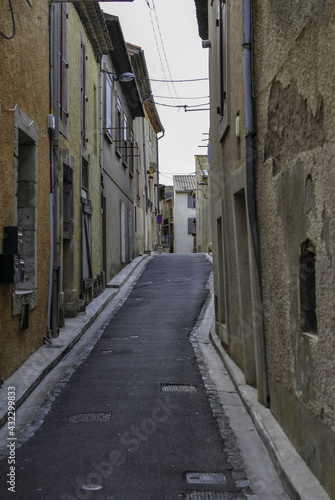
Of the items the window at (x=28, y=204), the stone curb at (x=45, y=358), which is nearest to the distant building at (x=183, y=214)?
A: the stone curb at (x=45, y=358)

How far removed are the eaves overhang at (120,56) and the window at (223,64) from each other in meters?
8.78

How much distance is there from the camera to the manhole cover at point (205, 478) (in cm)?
450

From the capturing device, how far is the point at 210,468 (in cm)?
477

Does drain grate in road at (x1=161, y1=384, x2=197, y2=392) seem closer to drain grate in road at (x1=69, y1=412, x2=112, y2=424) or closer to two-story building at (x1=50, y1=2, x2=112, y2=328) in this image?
drain grate in road at (x1=69, y1=412, x2=112, y2=424)

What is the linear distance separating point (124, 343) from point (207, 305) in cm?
435

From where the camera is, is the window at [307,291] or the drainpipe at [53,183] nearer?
the window at [307,291]

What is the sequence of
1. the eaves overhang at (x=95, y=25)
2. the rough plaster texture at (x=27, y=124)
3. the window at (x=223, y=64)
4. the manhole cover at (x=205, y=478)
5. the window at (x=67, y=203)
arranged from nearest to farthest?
the manhole cover at (x=205, y=478) < the rough plaster texture at (x=27, y=124) < the window at (x=223, y=64) < the window at (x=67, y=203) < the eaves overhang at (x=95, y=25)

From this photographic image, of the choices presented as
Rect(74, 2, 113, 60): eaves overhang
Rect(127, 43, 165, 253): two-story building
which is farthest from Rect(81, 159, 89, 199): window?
Rect(127, 43, 165, 253): two-story building

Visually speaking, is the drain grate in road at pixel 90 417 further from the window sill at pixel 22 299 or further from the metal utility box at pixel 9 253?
the window sill at pixel 22 299

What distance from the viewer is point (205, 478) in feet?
15.0

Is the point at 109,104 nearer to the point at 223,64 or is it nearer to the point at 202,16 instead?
the point at 202,16

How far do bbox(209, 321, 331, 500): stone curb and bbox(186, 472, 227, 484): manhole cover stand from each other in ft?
1.36

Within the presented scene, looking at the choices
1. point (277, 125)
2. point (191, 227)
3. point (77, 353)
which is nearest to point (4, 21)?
point (277, 125)

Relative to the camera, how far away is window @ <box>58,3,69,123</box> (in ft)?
36.8
